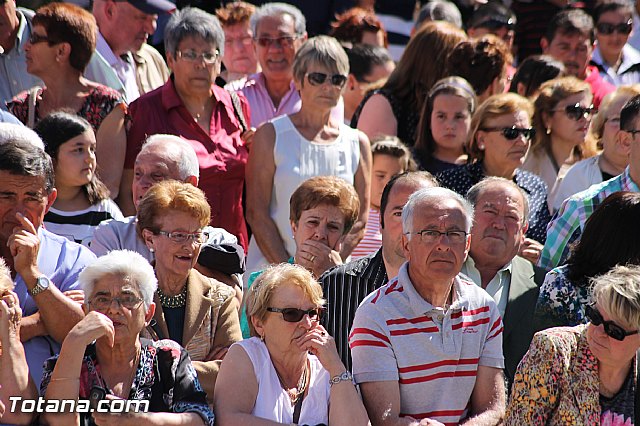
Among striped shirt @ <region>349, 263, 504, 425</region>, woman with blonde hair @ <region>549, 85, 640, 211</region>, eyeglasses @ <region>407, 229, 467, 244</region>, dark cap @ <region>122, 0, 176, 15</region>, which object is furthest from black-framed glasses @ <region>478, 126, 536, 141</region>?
dark cap @ <region>122, 0, 176, 15</region>

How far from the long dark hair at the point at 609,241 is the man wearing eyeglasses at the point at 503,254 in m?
0.37

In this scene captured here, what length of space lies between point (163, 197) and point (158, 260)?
294 millimetres

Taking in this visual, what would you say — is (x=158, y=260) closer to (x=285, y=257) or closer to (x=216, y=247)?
(x=216, y=247)

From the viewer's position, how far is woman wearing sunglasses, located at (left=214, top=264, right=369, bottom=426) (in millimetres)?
4582

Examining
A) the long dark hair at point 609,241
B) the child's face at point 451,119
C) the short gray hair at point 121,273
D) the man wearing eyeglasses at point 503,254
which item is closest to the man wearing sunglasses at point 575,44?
the child's face at point 451,119

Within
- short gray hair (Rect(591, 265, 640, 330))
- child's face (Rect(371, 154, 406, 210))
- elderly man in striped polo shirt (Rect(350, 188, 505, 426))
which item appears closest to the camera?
short gray hair (Rect(591, 265, 640, 330))

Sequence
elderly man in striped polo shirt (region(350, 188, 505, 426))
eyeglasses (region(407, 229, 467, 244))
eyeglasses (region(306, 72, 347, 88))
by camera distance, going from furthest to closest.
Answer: eyeglasses (region(306, 72, 347, 88)) < eyeglasses (region(407, 229, 467, 244)) < elderly man in striped polo shirt (region(350, 188, 505, 426))

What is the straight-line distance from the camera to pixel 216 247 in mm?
5531

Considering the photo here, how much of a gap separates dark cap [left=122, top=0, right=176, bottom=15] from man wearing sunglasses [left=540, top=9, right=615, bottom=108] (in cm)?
337

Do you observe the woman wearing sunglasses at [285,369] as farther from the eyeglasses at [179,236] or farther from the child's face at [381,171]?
the child's face at [381,171]

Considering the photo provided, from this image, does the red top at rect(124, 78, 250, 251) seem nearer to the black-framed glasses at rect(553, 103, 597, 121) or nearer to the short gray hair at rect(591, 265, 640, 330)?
the black-framed glasses at rect(553, 103, 597, 121)

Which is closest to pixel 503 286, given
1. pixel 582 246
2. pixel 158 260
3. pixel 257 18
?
pixel 582 246

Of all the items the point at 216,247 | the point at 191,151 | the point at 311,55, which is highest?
the point at 311,55

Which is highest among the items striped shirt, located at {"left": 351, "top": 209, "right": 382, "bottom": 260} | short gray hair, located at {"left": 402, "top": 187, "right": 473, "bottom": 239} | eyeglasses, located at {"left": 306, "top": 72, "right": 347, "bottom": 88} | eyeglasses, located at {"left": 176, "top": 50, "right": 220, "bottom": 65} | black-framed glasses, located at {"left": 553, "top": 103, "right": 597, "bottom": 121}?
eyeglasses, located at {"left": 176, "top": 50, "right": 220, "bottom": 65}
